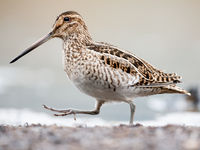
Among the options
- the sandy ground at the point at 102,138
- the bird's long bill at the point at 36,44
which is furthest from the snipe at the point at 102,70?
the sandy ground at the point at 102,138

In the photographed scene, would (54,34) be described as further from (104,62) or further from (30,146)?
(30,146)

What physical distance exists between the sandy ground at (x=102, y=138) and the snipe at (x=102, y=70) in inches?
54.1

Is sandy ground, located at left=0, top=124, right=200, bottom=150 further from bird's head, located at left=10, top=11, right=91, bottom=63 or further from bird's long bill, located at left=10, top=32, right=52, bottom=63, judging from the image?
bird's long bill, located at left=10, top=32, right=52, bottom=63

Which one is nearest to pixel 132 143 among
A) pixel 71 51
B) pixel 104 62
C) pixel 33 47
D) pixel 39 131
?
pixel 39 131

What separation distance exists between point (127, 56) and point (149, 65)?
2.19 feet

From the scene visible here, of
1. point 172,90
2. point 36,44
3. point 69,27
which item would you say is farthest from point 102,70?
point 36,44

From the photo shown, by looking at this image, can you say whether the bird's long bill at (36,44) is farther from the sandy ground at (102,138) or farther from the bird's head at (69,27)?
the sandy ground at (102,138)

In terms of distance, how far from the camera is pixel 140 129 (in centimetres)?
579

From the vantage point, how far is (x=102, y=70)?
7.25 metres

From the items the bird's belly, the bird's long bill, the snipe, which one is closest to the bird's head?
the snipe

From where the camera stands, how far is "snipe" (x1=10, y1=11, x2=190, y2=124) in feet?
23.8

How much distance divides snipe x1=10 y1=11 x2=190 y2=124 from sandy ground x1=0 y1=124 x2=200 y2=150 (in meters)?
1.37

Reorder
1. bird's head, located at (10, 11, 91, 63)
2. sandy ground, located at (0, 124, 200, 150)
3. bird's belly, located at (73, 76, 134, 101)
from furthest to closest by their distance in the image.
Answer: bird's head, located at (10, 11, 91, 63) → bird's belly, located at (73, 76, 134, 101) → sandy ground, located at (0, 124, 200, 150)

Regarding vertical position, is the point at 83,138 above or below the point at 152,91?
below
